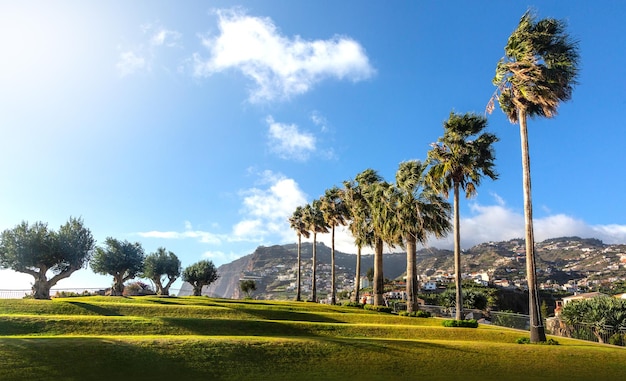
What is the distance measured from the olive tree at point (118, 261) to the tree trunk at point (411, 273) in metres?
43.6

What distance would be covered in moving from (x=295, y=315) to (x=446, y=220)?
1818cm

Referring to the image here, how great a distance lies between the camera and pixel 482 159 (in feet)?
117

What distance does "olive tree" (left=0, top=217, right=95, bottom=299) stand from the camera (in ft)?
137

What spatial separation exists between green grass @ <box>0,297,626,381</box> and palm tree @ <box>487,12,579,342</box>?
18.0ft

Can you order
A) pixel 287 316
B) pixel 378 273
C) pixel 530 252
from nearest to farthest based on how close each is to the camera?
pixel 530 252, pixel 287 316, pixel 378 273

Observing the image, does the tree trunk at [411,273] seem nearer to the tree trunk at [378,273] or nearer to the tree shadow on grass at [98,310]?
the tree trunk at [378,273]

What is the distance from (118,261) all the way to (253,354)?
171 ft

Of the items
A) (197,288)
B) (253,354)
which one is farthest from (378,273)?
(197,288)

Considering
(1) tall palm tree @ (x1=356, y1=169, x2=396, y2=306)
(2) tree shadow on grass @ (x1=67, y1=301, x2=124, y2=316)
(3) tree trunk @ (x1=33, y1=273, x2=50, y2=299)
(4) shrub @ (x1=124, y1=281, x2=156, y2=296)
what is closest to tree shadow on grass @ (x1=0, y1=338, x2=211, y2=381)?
(2) tree shadow on grass @ (x1=67, y1=301, x2=124, y2=316)

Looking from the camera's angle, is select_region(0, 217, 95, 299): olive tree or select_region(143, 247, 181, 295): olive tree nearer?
select_region(0, 217, 95, 299): olive tree

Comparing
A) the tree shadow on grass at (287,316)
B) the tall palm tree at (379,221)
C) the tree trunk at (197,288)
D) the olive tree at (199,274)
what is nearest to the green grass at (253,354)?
the tree shadow on grass at (287,316)

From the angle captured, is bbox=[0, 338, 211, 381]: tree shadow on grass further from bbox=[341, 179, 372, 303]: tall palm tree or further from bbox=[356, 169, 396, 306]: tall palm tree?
bbox=[341, 179, 372, 303]: tall palm tree

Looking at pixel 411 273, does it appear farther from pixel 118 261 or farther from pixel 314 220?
pixel 118 261

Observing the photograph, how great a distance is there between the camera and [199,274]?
81.9 metres
